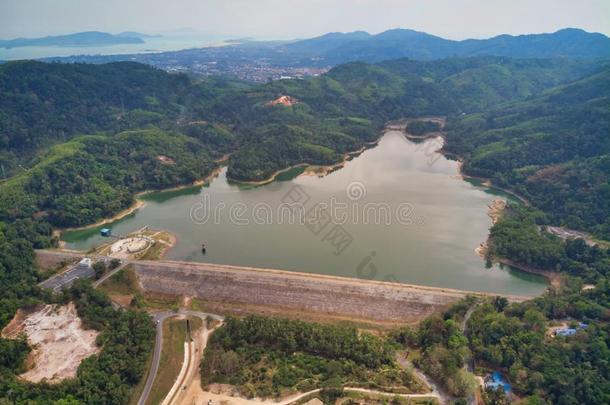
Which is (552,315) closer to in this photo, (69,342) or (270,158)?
(69,342)

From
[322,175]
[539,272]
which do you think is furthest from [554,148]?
[322,175]

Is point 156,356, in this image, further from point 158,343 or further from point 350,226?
point 350,226

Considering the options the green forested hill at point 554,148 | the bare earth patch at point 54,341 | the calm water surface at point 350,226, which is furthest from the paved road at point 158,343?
the green forested hill at point 554,148

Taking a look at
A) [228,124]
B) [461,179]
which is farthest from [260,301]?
[228,124]

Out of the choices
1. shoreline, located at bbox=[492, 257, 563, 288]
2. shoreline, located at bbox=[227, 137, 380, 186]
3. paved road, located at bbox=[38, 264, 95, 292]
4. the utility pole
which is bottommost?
shoreline, located at bbox=[492, 257, 563, 288]

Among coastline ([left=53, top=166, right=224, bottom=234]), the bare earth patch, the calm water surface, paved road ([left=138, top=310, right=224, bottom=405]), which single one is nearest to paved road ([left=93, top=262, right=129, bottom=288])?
the bare earth patch

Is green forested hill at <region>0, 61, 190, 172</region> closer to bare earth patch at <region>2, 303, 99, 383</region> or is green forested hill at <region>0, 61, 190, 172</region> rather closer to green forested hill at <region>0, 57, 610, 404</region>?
green forested hill at <region>0, 57, 610, 404</region>
